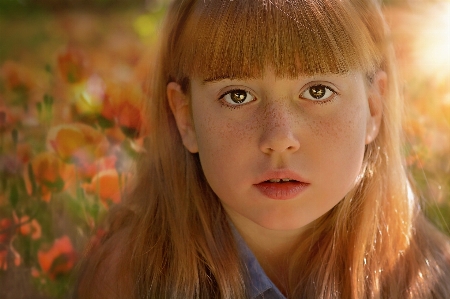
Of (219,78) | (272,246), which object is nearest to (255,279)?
(272,246)

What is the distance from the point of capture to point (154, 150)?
179cm

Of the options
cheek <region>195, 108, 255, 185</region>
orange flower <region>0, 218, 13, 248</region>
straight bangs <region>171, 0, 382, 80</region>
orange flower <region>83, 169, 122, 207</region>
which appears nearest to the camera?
straight bangs <region>171, 0, 382, 80</region>

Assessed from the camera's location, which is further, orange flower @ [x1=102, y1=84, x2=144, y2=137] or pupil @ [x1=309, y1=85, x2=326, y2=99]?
orange flower @ [x1=102, y1=84, x2=144, y2=137]

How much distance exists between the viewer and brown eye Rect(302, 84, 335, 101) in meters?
1.43

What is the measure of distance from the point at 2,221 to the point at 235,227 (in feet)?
2.68

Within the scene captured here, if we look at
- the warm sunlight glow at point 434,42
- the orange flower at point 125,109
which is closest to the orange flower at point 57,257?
the orange flower at point 125,109

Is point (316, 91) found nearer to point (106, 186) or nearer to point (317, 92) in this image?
point (317, 92)

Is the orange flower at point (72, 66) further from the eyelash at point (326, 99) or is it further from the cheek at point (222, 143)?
the eyelash at point (326, 99)

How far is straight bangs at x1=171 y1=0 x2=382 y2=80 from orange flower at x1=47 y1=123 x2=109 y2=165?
0.80 metres

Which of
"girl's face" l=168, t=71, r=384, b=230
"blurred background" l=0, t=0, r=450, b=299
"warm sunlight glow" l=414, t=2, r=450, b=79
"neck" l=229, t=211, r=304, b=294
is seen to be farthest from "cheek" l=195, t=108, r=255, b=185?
"warm sunlight glow" l=414, t=2, r=450, b=79

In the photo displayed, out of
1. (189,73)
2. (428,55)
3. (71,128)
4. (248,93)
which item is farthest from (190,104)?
(428,55)

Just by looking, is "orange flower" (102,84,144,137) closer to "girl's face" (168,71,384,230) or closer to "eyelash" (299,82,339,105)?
"girl's face" (168,71,384,230)

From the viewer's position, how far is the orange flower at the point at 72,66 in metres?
2.17

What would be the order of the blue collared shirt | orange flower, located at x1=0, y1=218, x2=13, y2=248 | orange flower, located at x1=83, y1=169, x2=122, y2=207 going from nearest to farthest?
the blue collared shirt, orange flower, located at x1=0, y1=218, x2=13, y2=248, orange flower, located at x1=83, y1=169, x2=122, y2=207
